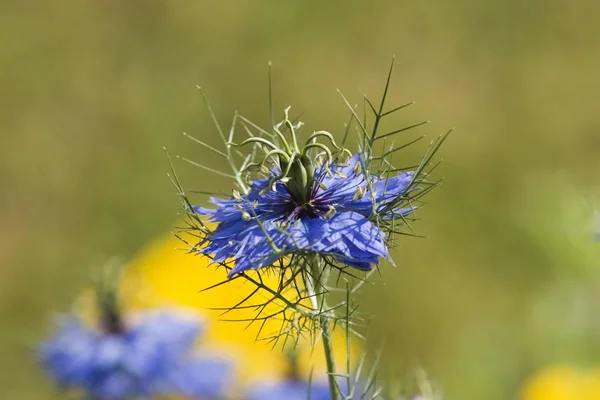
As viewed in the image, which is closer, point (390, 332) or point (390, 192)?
point (390, 192)

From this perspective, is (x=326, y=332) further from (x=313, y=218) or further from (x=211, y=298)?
(x=211, y=298)

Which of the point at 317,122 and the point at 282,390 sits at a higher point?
the point at 317,122

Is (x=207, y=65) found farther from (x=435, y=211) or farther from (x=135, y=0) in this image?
(x=435, y=211)

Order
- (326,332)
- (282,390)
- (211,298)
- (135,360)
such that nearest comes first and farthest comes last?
(326,332) < (135,360) < (282,390) < (211,298)

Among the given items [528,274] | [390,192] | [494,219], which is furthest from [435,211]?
[390,192]

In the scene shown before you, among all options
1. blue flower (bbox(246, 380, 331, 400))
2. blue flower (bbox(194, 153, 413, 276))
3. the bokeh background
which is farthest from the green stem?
the bokeh background

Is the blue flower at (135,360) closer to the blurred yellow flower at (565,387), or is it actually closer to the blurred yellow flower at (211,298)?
the blurred yellow flower at (211,298)

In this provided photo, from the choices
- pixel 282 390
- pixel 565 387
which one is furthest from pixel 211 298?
pixel 565 387
